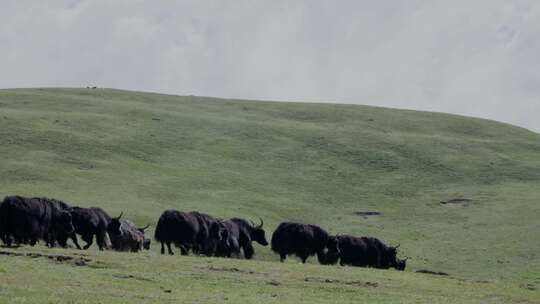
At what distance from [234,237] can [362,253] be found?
5234 mm

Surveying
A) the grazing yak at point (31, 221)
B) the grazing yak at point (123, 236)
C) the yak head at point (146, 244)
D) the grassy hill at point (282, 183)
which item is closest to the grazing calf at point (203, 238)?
the grazing yak at point (123, 236)

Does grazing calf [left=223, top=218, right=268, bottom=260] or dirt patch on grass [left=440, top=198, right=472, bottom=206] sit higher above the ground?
dirt patch on grass [left=440, top=198, right=472, bottom=206]

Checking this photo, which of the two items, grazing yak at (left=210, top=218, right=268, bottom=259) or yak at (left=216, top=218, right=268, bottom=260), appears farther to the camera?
yak at (left=216, top=218, right=268, bottom=260)

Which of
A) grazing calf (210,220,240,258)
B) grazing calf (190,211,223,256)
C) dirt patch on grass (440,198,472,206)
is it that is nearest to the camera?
grazing calf (190,211,223,256)

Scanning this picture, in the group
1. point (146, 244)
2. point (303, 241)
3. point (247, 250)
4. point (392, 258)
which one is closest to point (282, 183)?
point (392, 258)

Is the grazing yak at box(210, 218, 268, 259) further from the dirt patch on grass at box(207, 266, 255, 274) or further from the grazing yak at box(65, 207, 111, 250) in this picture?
the dirt patch on grass at box(207, 266, 255, 274)

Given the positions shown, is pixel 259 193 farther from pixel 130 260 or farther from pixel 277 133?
pixel 130 260

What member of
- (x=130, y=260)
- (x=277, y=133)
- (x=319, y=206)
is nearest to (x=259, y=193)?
(x=319, y=206)

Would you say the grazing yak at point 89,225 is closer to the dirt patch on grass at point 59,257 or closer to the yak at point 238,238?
the yak at point 238,238

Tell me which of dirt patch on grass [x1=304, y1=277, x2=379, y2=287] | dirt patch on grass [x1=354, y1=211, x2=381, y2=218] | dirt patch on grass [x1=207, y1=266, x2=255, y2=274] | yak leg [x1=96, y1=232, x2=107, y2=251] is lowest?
dirt patch on grass [x1=304, y1=277, x2=379, y2=287]

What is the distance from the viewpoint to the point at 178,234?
37.2 m

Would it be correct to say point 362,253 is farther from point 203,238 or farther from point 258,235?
point 203,238

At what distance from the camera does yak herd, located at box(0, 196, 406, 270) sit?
107 ft

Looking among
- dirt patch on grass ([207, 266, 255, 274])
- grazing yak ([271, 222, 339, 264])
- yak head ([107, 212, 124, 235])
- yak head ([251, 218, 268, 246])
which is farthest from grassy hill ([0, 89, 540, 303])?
grazing yak ([271, 222, 339, 264])
